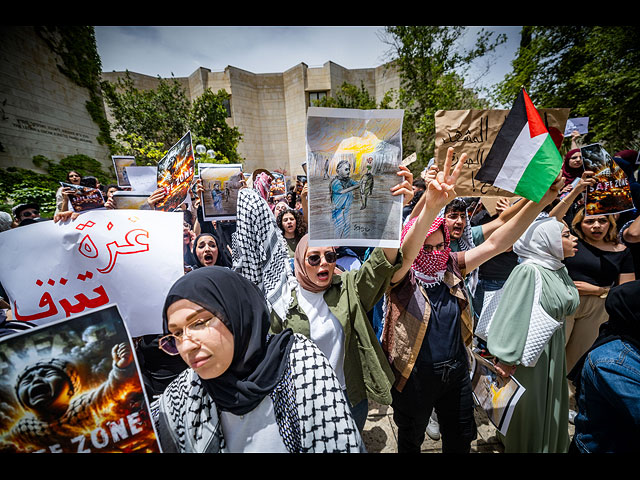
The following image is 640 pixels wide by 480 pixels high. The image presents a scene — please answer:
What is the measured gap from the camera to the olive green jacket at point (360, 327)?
5.12ft

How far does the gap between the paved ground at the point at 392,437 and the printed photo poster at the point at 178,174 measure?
289 centimetres

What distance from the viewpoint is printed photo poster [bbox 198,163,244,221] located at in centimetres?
324

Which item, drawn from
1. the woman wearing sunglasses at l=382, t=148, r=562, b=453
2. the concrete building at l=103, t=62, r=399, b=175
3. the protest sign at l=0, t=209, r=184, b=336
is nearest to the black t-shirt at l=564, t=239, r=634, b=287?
the woman wearing sunglasses at l=382, t=148, r=562, b=453

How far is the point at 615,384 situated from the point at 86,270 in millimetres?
2805

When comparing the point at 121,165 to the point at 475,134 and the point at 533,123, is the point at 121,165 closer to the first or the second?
the point at 475,134

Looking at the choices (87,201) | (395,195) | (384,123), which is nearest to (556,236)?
(395,195)

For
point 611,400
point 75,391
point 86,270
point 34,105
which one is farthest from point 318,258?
point 34,105

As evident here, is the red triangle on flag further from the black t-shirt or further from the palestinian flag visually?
the black t-shirt

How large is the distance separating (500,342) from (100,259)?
268 cm

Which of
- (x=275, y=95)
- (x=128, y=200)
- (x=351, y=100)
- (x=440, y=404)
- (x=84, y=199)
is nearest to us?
(x=440, y=404)

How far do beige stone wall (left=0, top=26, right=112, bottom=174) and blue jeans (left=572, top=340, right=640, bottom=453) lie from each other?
17.4m

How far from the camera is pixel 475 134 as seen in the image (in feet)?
6.61

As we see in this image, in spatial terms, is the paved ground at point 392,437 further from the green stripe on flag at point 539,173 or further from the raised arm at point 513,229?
the green stripe on flag at point 539,173

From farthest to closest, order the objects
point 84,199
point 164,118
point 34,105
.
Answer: point 164,118 < point 34,105 < point 84,199
